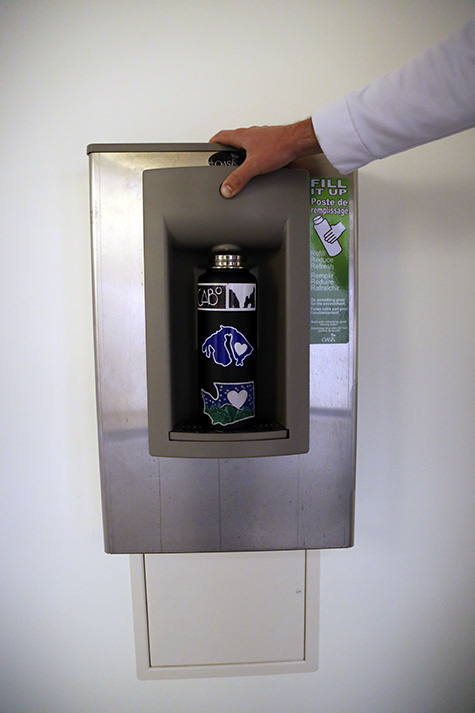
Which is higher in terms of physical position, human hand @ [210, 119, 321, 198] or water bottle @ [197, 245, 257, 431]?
human hand @ [210, 119, 321, 198]

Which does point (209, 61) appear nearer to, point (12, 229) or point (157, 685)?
point (12, 229)

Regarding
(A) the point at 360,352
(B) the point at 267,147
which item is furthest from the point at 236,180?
(A) the point at 360,352

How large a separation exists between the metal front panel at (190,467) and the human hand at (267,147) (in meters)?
0.07

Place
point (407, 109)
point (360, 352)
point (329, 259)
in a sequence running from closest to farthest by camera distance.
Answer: point (407, 109)
point (329, 259)
point (360, 352)

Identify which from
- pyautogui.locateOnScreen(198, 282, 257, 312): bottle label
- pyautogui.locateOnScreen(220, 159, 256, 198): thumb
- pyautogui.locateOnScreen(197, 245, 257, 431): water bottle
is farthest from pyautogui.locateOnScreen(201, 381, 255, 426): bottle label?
pyautogui.locateOnScreen(220, 159, 256, 198): thumb

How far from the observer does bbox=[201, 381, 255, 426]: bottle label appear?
0.70 metres

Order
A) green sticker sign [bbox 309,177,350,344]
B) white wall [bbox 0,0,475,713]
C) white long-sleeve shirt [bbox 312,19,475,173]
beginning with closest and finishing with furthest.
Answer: white long-sleeve shirt [bbox 312,19,475,173]
green sticker sign [bbox 309,177,350,344]
white wall [bbox 0,0,475,713]

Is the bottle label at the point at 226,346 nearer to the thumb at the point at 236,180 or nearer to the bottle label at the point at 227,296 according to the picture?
the bottle label at the point at 227,296

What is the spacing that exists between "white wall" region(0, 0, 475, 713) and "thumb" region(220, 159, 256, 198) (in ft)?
0.92

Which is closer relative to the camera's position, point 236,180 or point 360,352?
point 236,180

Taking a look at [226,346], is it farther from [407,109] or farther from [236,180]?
[407,109]

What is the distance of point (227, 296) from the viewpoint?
2.22ft

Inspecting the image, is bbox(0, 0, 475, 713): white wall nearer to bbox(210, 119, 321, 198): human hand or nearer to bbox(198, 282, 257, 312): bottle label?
bbox(210, 119, 321, 198): human hand

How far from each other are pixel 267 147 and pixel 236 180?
80mm
